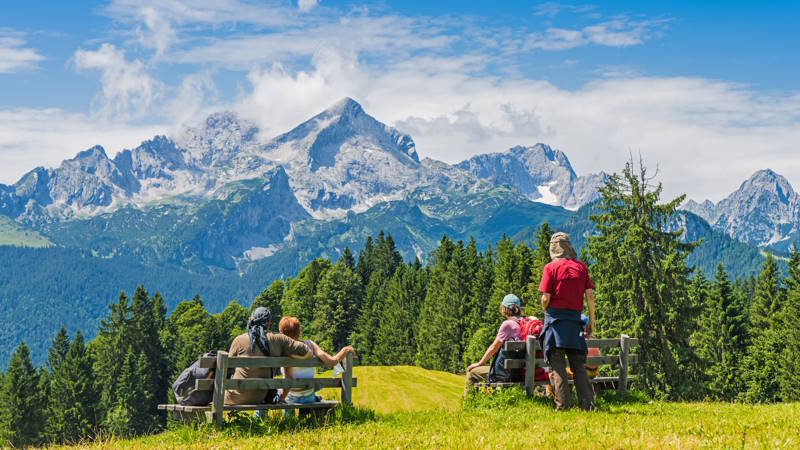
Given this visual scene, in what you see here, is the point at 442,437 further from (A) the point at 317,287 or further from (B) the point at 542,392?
(A) the point at 317,287

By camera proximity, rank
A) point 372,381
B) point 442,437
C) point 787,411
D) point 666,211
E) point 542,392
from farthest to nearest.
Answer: point 372,381
point 666,211
point 542,392
point 787,411
point 442,437

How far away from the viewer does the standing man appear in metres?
14.1

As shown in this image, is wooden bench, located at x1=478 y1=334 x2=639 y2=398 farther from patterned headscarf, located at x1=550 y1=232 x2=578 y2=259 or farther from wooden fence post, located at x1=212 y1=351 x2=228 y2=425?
wooden fence post, located at x1=212 y1=351 x2=228 y2=425

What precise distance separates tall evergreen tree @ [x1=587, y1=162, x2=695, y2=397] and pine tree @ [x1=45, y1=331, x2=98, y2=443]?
69.2m

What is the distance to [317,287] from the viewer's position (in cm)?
12106

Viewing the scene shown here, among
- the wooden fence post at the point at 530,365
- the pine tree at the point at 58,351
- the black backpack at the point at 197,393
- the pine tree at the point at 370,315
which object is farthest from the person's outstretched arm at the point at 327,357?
the pine tree at the point at 58,351

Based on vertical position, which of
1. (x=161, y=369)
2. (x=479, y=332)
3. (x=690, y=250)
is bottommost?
(x=161, y=369)

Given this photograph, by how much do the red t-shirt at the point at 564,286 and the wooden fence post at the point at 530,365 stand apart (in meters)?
1.43

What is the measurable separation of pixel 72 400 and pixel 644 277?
75.2 meters

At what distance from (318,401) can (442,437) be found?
13.5ft

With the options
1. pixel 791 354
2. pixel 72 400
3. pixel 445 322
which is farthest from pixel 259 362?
pixel 72 400

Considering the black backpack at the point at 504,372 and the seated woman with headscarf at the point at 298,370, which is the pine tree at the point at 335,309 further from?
the seated woman with headscarf at the point at 298,370

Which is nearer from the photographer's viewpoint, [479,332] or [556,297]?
[556,297]

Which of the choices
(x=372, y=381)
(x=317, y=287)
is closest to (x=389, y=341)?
(x=317, y=287)
